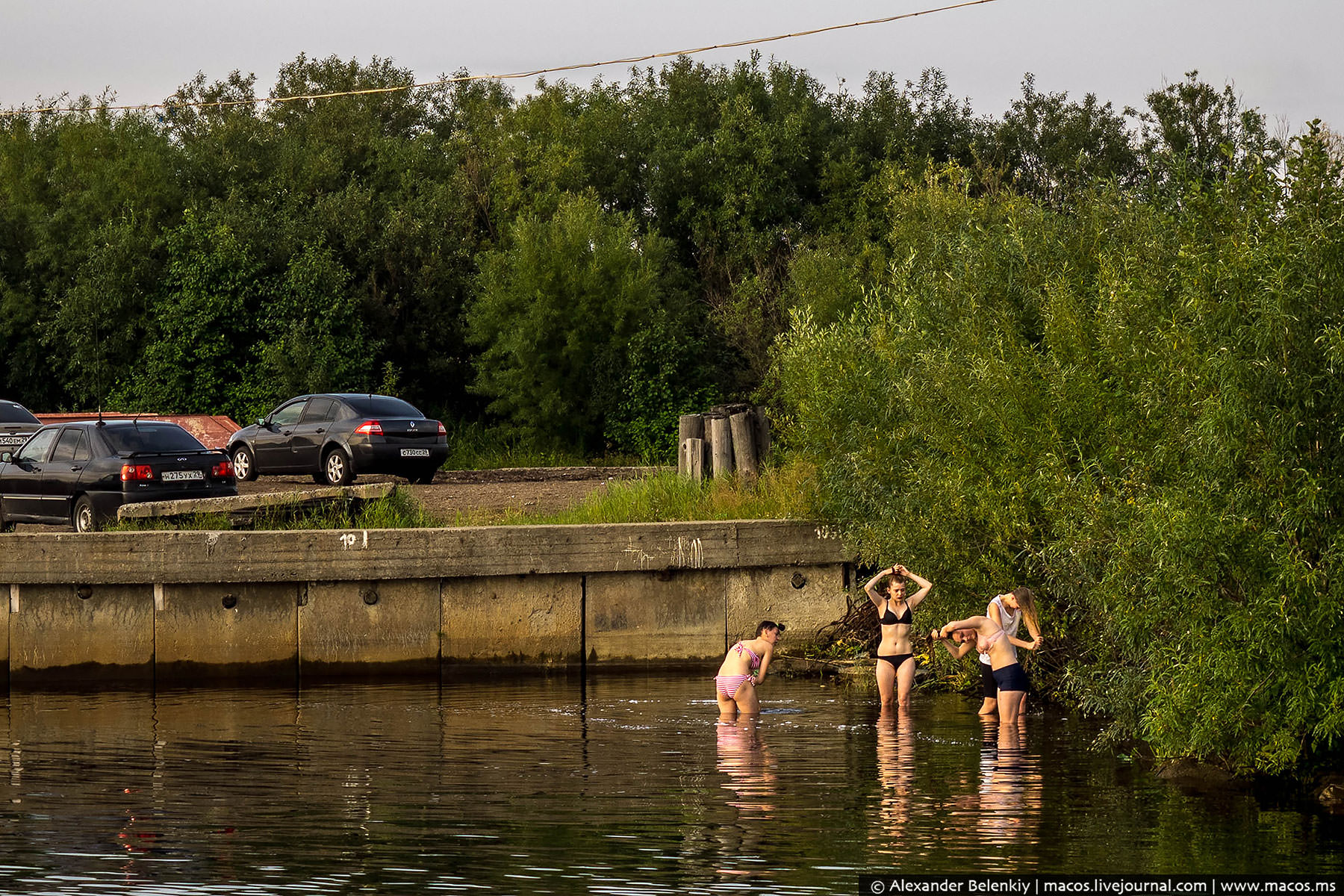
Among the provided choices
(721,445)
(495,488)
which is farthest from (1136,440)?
(495,488)

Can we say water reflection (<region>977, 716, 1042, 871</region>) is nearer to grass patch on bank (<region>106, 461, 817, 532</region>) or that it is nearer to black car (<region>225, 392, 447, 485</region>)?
grass patch on bank (<region>106, 461, 817, 532</region>)

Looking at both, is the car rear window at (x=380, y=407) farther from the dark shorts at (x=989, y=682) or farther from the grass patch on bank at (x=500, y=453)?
the dark shorts at (x=989, y=682)

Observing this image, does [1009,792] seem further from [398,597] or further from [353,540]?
[353,540]

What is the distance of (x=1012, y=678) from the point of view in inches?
536

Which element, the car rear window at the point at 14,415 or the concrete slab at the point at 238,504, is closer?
the concrete slab at the point at 238,504

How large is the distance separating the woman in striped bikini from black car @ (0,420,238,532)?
8.48m

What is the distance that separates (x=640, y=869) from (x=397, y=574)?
356 inches

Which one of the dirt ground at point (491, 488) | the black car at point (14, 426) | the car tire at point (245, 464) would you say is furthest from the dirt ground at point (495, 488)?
the black car at point (14, 426)

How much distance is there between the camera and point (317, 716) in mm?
14617

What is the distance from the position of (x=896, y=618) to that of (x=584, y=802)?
202 inches

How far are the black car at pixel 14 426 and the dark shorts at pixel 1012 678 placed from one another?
1747 cm

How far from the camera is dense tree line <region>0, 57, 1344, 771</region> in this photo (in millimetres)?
10547

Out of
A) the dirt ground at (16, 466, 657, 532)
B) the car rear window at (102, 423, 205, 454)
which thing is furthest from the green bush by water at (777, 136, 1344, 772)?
the car rear window at (102, 423, 205, 454)

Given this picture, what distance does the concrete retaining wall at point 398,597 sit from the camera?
1711 centimetres
